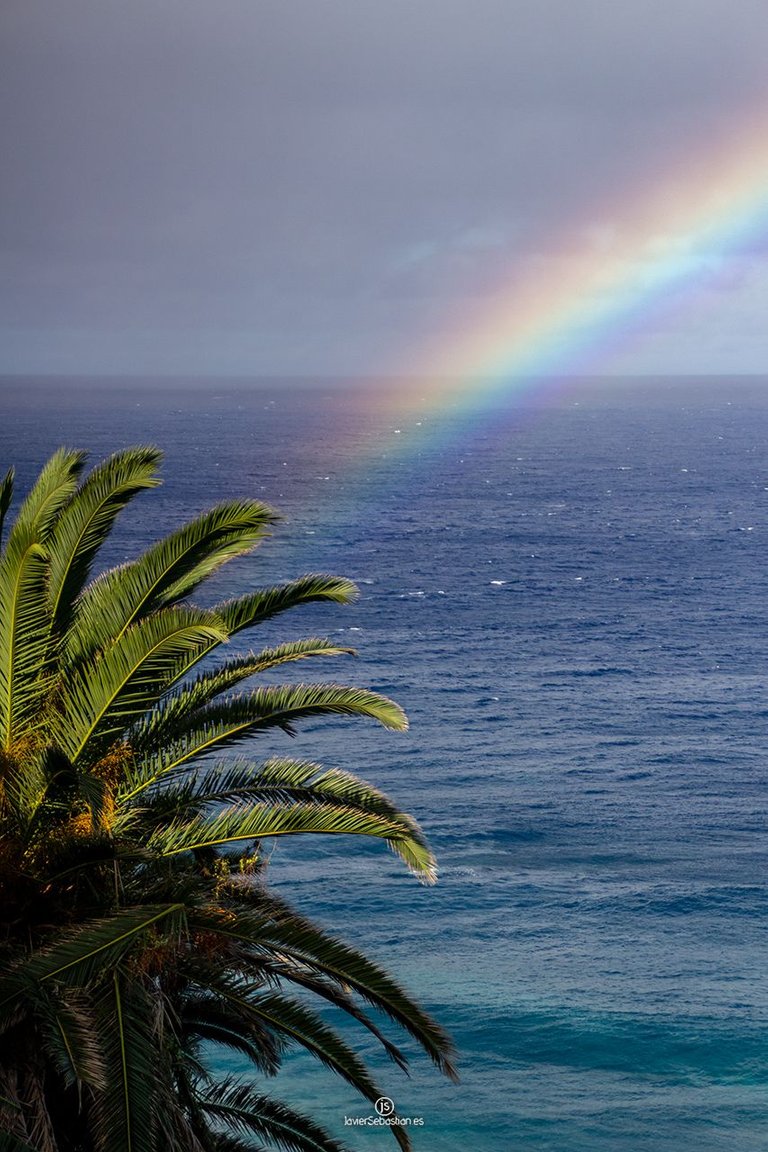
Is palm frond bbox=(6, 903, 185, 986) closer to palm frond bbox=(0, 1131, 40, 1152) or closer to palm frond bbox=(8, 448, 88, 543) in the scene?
palm frond bbox=(0, 1131, 40, 1152)

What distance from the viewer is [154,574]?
1080 cm

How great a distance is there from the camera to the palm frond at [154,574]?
35.3ft

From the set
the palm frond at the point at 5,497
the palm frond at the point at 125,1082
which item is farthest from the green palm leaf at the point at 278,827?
the palm frond at the point at 5,497

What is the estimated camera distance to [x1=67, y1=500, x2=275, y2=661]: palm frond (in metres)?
10.8

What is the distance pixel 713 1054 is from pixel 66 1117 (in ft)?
91.4

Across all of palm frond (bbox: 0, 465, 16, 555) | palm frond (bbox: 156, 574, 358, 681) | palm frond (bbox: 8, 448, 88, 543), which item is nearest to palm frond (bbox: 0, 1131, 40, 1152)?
palm frond (bbox: 156, 574, 358, 681)

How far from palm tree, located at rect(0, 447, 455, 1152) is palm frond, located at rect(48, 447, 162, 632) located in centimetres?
2

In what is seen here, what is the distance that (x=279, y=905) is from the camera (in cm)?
1036

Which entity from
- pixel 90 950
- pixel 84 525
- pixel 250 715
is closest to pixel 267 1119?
pixel 250 715

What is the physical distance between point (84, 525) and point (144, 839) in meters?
3.06

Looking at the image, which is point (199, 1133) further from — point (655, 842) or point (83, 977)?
point (655, 842)

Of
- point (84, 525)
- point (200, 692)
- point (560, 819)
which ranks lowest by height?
point (560, 819)

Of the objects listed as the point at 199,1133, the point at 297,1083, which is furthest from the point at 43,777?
the point at 297,1083

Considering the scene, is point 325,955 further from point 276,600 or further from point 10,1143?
point 276,600
